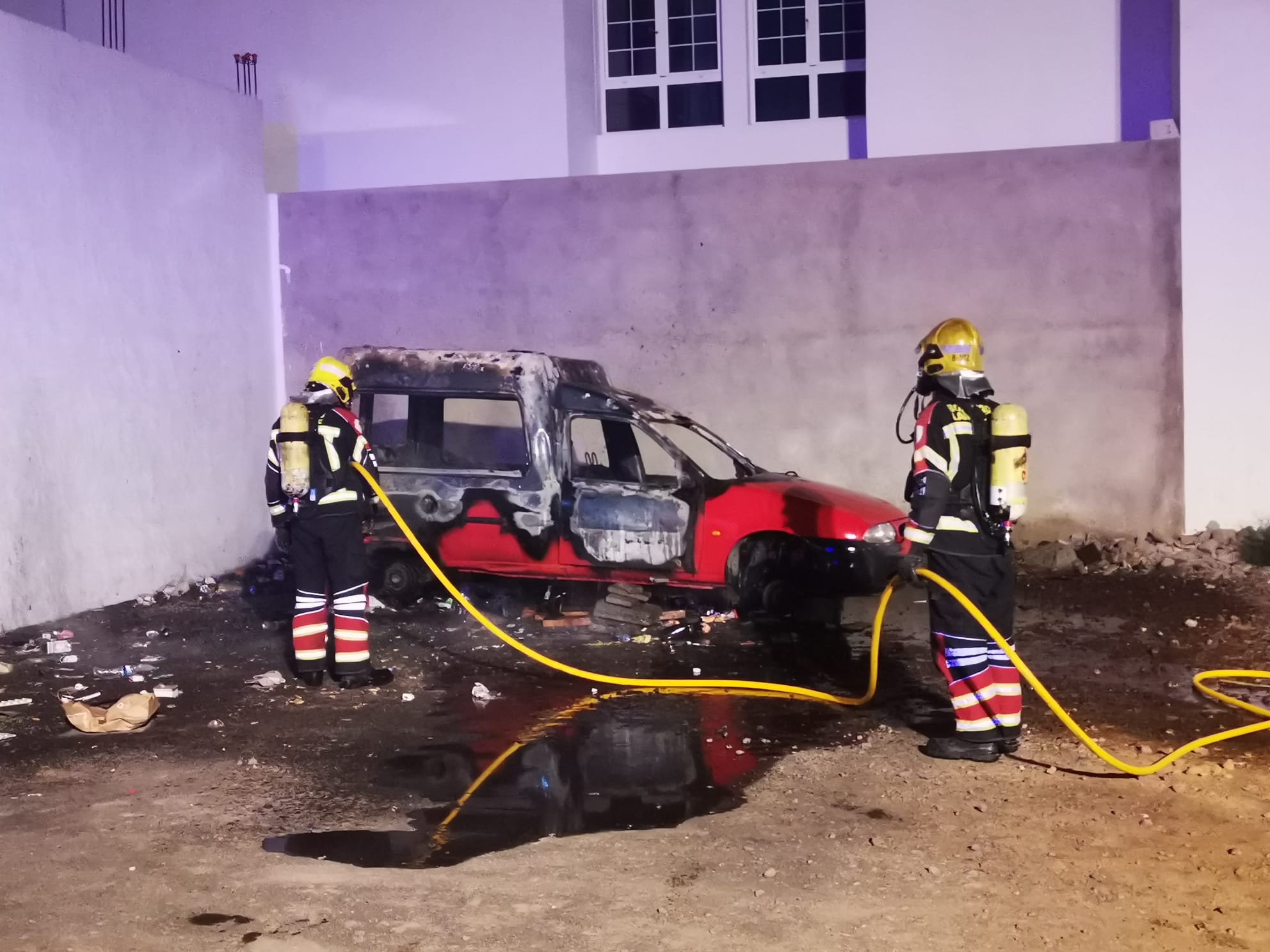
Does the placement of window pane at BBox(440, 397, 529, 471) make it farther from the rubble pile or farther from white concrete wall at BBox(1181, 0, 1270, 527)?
white concrete wall at BBox(1181, 0, 1270, 527)

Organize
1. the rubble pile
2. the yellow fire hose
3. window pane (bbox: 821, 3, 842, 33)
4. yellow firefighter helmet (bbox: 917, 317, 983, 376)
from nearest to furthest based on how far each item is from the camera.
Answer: the yellow fire hose < yellow firefighter helmet (bbox: 917, 317, 983, 376) < the rubble pile < window pane (bbox: 821, 3, 842, 33)

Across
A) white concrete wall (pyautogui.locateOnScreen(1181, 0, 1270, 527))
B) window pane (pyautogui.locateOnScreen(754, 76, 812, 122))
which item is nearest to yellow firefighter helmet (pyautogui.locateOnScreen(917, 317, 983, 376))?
white concrete wall (pyautogui.locateOnScreen(1181, 0, 1270, 527))

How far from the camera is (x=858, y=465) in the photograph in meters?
11.8

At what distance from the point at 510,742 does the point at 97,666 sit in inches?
135

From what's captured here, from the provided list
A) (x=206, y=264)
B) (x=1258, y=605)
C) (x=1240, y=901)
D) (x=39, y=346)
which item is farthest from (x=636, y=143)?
(x=1240, y=901)

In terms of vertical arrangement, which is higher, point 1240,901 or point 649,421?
point 649,421

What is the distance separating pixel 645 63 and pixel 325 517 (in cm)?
873

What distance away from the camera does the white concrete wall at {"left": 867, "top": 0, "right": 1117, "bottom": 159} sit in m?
12.8

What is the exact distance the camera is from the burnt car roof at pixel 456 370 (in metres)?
9.30

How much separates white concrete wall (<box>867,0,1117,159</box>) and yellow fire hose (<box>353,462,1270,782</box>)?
21.9 feet

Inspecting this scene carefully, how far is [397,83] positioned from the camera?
13578 millimetres

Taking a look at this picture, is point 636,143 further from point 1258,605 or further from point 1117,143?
point 1258,605

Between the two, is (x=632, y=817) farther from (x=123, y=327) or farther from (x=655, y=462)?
(x=123, y=327)

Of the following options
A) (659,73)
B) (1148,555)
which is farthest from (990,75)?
(1148,555)
